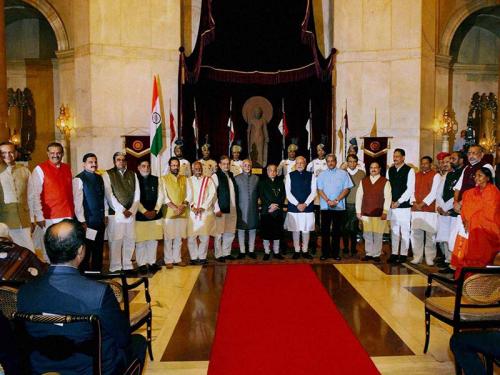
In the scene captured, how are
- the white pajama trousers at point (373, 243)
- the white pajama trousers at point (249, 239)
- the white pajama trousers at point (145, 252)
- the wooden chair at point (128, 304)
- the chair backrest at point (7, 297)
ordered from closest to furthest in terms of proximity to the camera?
the chair backrest at point (7, 297), the wooden chair at point (128, 304), the white pajama trousers at point (145, 252), the white pajama trousers at point (373, 243), the white pajama trousers at point (249, 239)

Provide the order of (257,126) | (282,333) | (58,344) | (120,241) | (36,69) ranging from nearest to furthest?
1. (58,344)
2. (282,333)
3. (120,241)
4. (257,126)
5. (36,69)

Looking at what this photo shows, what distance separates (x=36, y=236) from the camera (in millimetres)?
6078

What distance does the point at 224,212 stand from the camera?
7.16 meters

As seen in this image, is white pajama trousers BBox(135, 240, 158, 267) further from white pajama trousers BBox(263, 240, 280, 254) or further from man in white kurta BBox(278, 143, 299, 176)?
man in white kurta BBox(278, 143, 299, 176)

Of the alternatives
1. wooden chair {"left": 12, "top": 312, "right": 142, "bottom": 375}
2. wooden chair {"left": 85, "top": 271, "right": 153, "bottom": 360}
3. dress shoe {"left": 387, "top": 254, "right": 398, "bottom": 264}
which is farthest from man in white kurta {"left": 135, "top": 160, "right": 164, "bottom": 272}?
wooden chair {"left": 12, "top": 312, "right": 142, "bottom": 375}

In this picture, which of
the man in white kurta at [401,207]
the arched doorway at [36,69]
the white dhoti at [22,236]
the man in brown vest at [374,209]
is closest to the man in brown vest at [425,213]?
the man in white kurta at [401,207]

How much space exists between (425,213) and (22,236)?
18.7ft

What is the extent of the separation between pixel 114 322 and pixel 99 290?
0.18 metres

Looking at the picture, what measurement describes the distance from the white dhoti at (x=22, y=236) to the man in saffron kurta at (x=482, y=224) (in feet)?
16.8

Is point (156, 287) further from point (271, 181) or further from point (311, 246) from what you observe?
point (311, 246)

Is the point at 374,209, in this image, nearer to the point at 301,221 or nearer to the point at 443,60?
the point at 301,221

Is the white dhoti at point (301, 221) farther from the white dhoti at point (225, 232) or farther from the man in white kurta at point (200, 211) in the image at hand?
the man in white kurta at point (200, 211)

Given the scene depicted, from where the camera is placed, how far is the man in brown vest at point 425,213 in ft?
22.7

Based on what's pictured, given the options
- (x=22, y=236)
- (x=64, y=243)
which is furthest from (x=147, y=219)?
(x=64, y=243)
